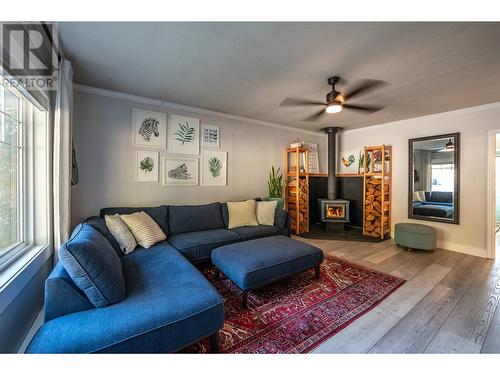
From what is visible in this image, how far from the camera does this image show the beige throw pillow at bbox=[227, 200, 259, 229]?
3162 millimetres

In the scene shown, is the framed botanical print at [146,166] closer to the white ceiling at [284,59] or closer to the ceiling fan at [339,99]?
the white ceiling at [284,59]

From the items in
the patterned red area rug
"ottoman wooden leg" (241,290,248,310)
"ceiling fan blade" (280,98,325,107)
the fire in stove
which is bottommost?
the patterned red area rug

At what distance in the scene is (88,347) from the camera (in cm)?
92

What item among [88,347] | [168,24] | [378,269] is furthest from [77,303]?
[378,269]

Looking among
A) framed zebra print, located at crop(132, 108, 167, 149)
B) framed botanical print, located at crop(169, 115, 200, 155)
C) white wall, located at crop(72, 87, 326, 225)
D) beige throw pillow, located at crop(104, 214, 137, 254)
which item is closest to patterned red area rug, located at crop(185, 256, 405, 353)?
beige throw pillow, located at crop(104, 214, 137, 254)

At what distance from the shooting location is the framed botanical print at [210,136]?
3459 millimetres

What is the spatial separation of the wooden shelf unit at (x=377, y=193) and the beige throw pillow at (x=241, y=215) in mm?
2461

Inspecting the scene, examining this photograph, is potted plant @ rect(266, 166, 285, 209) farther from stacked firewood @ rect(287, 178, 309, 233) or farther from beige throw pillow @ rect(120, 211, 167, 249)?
beige throw pillow @ rect(120, 211, 167, 249)

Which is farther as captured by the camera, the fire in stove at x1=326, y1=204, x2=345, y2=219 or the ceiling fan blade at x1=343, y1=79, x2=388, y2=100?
the fire in stove at x1=326, y1=204, x2=345, y2=219

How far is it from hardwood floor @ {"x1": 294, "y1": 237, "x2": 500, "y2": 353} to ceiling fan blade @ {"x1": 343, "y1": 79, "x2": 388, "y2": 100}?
2.25 m

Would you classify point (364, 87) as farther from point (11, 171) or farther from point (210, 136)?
point (11, 171)

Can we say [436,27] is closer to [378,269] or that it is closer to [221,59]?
[221,59]

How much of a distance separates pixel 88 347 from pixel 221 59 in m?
2.29

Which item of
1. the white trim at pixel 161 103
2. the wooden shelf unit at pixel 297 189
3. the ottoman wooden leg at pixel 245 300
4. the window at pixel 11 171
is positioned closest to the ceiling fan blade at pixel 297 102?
the white trim at pixel 161 103
